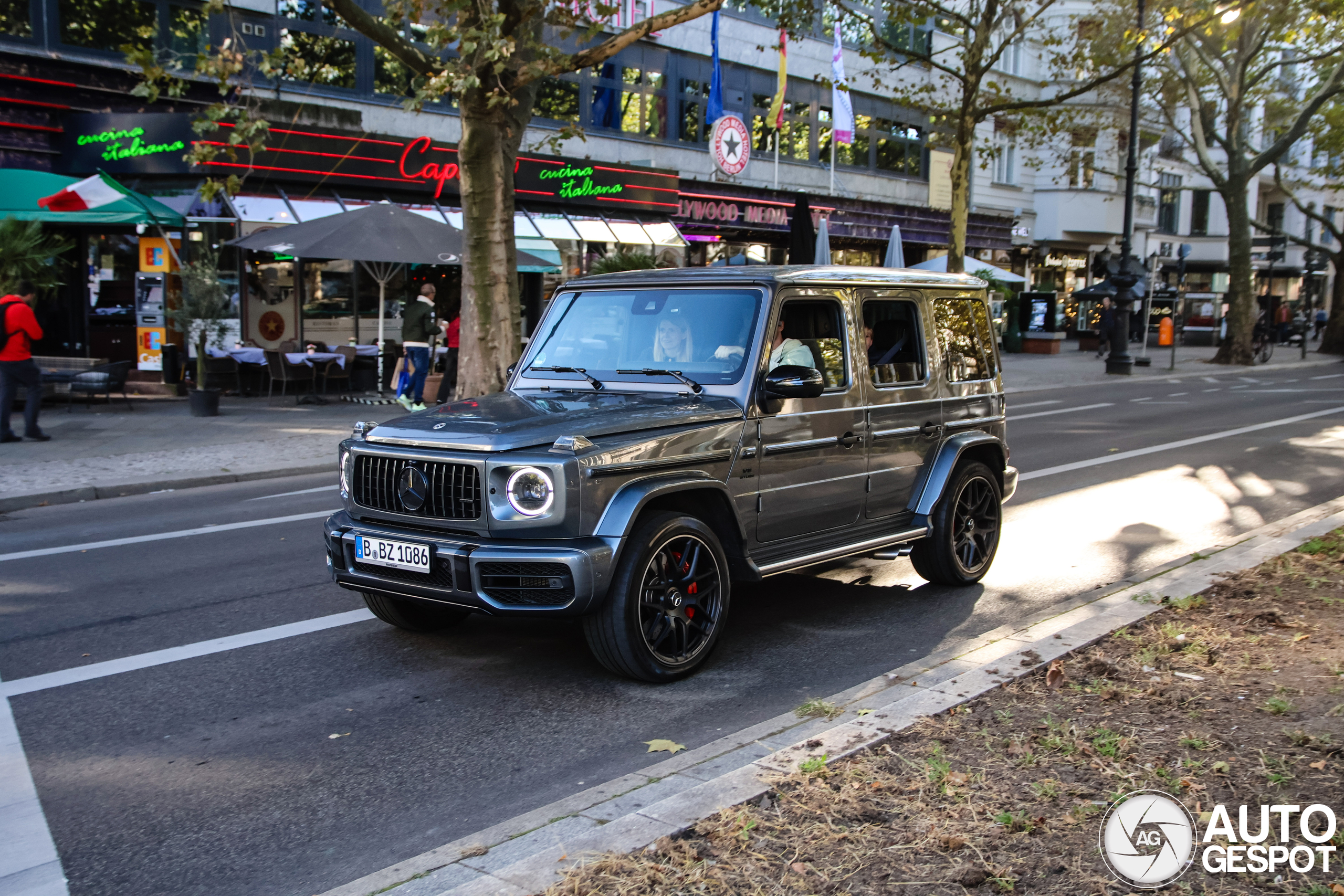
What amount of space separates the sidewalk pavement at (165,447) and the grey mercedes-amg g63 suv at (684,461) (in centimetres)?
658

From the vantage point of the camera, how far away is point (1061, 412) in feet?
63.0

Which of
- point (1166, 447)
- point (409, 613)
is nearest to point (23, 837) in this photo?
point (409, 613)

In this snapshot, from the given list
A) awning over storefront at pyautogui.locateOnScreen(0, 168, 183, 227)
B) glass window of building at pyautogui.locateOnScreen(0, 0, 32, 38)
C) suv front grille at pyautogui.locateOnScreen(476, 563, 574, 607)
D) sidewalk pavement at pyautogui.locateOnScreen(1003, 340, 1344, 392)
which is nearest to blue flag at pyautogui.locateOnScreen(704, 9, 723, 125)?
sidewalk pavement at pyautogui.locateOnScreen(1003, 340, 1344, 392)

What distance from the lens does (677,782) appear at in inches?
152

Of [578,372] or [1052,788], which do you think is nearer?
[1052,788]

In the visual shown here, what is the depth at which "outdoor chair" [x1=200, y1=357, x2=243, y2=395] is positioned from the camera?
770 inches

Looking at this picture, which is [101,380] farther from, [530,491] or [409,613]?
[530,491]

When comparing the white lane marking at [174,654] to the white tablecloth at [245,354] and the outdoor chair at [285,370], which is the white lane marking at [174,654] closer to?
the outdoor chair at [285,370]

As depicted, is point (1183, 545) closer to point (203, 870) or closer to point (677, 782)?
point (677, 782)

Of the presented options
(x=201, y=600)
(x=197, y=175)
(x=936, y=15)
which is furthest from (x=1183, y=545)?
(x=936, y=15)

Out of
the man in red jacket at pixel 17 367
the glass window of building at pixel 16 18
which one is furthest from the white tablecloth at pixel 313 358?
the glass window of building at pixel 16 18

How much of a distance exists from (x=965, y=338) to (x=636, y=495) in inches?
128

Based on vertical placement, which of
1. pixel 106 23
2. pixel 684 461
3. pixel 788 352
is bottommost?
pixel 684 461

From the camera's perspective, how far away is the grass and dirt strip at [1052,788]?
3164 mm
